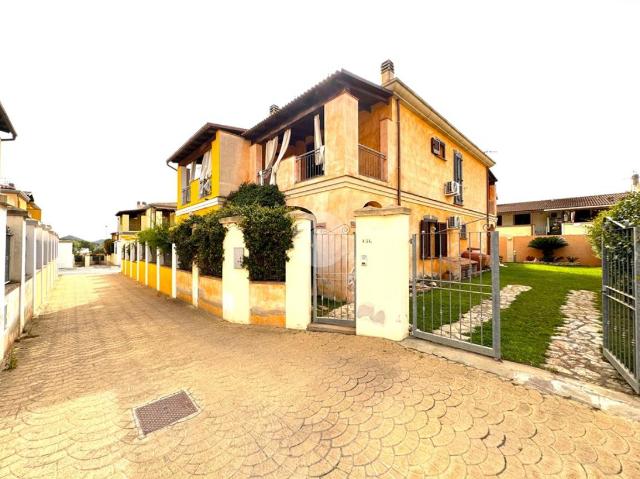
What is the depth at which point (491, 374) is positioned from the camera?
3.36 m

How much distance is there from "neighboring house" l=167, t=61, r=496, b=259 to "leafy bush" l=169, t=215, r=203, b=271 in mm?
3474

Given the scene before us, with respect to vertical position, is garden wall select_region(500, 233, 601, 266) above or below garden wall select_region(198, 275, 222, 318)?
above

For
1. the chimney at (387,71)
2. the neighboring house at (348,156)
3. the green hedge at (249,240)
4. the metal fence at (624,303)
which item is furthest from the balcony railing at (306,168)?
the metal fence at (624,303)

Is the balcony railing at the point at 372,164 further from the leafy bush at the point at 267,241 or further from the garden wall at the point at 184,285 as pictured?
the garden wall at the point at 184,285

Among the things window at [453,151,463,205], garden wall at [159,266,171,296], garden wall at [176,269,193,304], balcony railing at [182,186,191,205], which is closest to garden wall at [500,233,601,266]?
window at [453,151,463,205]

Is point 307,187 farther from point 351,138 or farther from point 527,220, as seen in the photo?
point 527,220

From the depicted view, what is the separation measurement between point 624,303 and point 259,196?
9994 mm

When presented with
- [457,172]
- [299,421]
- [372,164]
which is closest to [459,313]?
[299,421]

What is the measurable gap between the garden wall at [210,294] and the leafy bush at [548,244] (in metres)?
25.5

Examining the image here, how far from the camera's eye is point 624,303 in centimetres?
313

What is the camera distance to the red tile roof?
80.7ft

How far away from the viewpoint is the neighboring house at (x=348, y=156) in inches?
329

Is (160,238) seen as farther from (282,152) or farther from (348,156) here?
(348,156)

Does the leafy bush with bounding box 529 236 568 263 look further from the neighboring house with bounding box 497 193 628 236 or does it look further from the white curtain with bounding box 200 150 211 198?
the white curtain with bounding box 200 150 211 198
